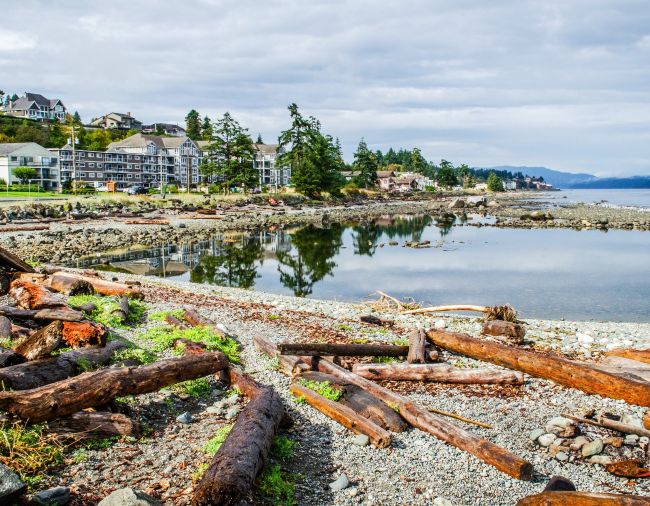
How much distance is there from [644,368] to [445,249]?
32402 millimetres

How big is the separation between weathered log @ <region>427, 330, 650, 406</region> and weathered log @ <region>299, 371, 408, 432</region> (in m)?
3.48

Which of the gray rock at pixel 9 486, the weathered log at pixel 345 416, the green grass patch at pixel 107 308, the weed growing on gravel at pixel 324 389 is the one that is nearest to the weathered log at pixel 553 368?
the weed growing on gravel at pixel 324 389

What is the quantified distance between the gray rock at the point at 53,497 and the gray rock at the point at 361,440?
375 centimetres

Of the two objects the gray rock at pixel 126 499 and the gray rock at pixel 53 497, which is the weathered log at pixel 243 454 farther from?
the gray rock at pixel 53 497

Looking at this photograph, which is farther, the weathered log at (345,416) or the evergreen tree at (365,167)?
the evergreen tree at (365,167)

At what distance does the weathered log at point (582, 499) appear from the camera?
16.2ft

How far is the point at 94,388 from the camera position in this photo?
7078 mm

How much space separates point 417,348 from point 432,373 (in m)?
1.01

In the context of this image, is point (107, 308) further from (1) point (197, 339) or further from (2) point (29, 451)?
(2) point (29, 451)

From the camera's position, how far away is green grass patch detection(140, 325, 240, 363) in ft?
35.6

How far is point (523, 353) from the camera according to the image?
10414 millimetres

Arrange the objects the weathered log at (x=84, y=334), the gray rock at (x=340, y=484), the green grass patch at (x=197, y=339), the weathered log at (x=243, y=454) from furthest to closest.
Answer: the green grass patch at (x=197, y=339) → the weathered log at (x=84, y=334) → the gray rock at (x=340, y=484) → the weathered log at (x=243, y=454)

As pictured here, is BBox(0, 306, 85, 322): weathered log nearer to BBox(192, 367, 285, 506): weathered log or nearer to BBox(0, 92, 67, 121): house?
BBox(192, 367, 285, 506): weathered log

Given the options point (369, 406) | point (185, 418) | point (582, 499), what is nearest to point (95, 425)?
point (185, 418)
